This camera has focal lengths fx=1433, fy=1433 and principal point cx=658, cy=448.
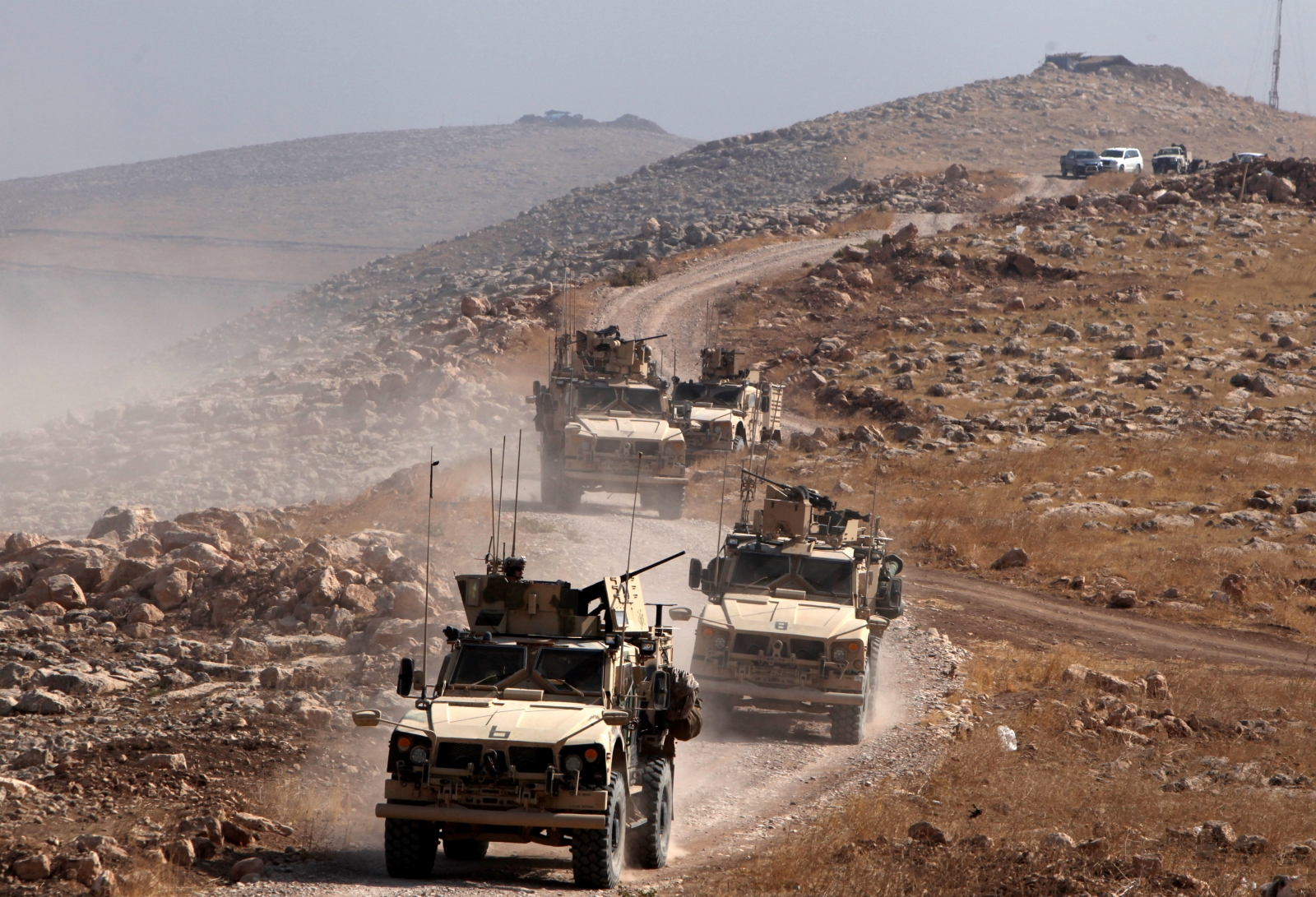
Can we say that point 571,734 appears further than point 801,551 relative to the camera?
No

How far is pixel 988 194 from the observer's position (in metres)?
65.9

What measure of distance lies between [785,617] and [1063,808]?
3921mm

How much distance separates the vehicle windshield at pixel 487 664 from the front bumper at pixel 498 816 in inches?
55.7

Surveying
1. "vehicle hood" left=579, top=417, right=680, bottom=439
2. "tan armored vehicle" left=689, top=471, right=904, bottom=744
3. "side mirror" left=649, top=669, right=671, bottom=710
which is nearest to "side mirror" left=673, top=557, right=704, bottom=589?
"tan armored vehicle" left=689, top=471, right=904, bottom=744

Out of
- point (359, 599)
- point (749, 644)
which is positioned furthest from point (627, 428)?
point (749, 644)

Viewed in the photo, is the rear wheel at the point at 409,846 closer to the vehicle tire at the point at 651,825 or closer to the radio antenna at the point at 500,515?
the vehicle tire at the point at 651,825

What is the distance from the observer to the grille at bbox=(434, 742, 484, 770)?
922cm

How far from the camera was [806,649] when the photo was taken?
47.9 feet

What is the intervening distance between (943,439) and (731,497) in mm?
7389

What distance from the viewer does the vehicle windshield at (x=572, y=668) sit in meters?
10.3

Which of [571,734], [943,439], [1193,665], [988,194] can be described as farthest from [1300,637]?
[988,194]

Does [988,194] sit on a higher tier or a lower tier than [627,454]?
higher

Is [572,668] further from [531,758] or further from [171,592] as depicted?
[171,592]

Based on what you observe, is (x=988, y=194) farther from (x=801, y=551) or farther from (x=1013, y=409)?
(x=801, y=551)
